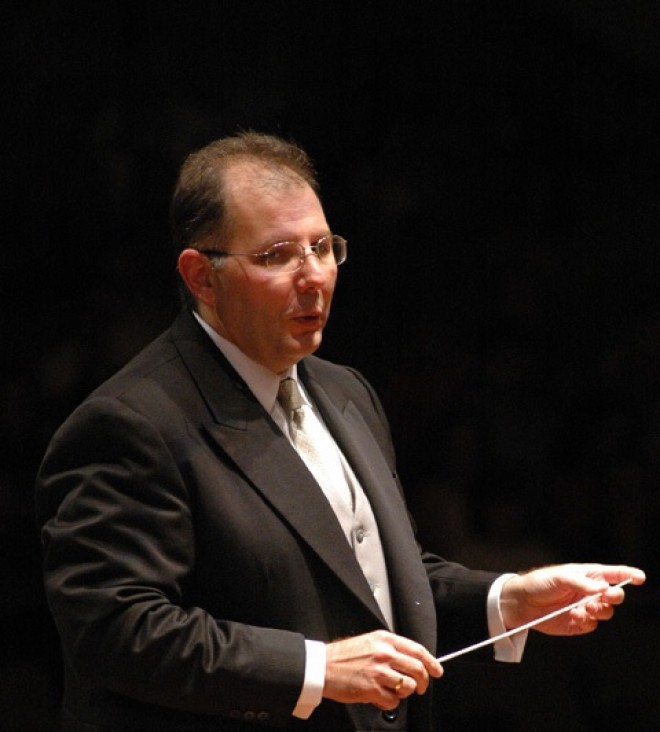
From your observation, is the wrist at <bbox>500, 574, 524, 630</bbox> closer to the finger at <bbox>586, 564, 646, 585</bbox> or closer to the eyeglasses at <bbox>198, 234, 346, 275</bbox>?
the finger at <bbox>586, 564, 646, 585</bbox>

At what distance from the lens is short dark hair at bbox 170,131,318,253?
194 centimetres

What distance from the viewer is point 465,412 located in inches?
144

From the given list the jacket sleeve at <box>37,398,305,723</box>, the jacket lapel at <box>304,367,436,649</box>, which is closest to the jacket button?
the jacket lapel at <box>304,367,436,649</box>

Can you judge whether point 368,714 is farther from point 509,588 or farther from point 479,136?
point 479,136

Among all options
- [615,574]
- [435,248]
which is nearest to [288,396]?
[615,574]

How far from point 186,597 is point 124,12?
1.96 metres

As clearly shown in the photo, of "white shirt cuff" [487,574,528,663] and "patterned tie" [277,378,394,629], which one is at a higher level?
"patterned tie" [277,378,394,629]

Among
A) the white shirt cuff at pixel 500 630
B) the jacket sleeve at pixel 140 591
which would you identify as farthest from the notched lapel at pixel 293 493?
the white shirt cuff at pixel 500 630

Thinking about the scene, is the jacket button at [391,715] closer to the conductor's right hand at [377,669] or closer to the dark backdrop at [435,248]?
the conductor's right hand at [377,669]

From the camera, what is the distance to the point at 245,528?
1.78 m

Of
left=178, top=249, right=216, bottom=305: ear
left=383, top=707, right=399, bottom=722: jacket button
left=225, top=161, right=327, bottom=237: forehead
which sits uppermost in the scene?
left=225, top=161, right=327, bottom=237: forehead

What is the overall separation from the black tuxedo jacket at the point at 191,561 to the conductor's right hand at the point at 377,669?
51mm

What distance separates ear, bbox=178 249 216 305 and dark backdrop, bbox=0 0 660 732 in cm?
142

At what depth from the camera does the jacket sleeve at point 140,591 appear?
5.52ft
